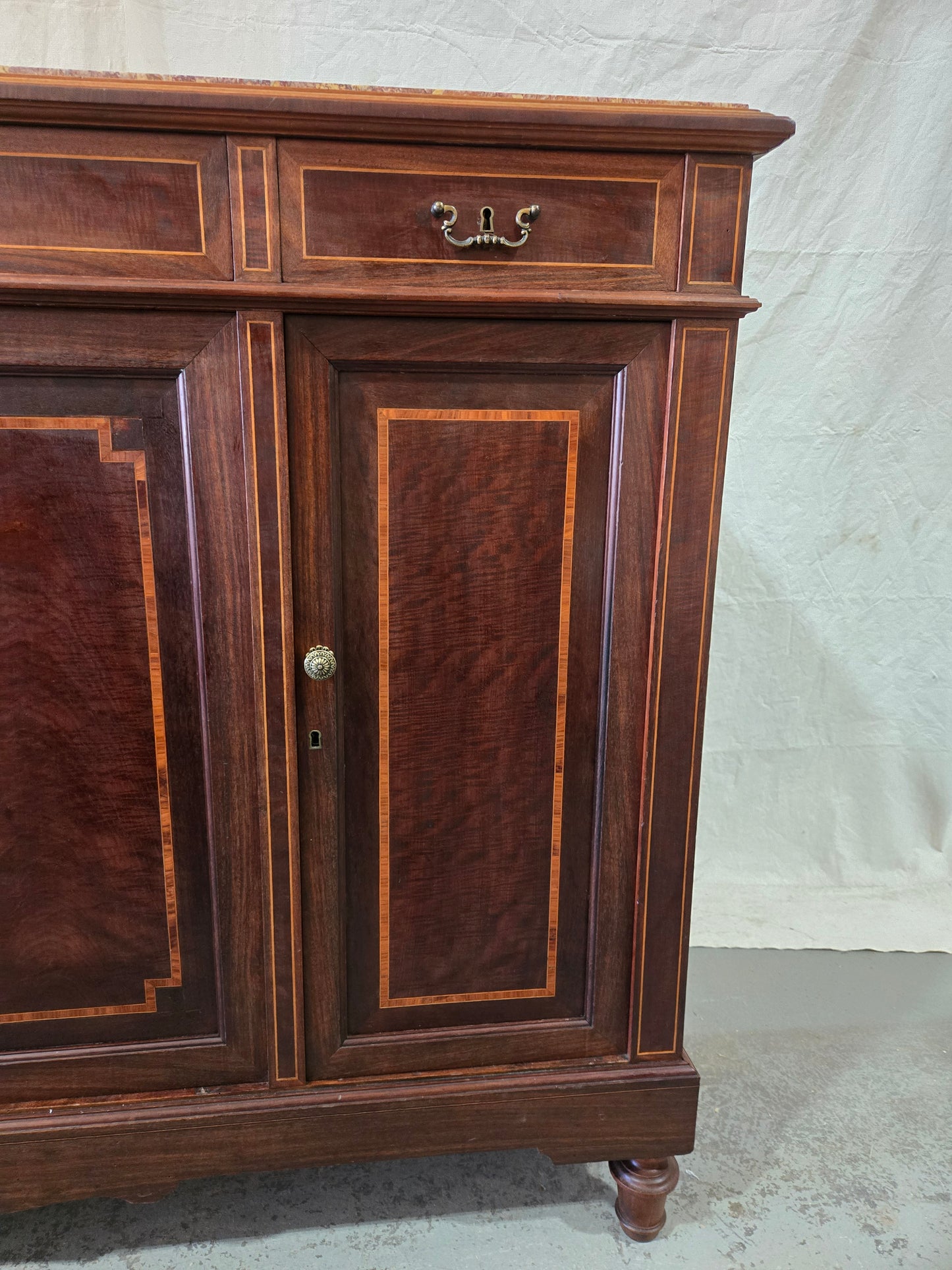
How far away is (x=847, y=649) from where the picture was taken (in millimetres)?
2092

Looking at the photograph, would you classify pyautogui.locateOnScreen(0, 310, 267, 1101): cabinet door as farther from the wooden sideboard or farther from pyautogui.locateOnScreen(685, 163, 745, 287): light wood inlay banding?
pyautogui.locateOnScreen(685, 163, 745, 287): light wood inlay banding

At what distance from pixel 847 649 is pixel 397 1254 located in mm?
1458

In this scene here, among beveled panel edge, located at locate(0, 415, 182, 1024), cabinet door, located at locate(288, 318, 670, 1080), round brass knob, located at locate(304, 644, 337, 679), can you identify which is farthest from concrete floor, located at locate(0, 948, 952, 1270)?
round brass knob, located at locate(304, 644, 337, 679)

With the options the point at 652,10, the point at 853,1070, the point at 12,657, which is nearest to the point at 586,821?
the point at 12,657

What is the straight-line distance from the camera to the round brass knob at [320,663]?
113cm

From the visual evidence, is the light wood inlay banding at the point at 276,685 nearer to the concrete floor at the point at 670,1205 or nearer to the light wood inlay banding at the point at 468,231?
the light wood inlay banding at the point at 468,231

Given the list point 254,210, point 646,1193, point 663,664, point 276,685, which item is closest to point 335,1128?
point 646,1193

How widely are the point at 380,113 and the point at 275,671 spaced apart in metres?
0.62

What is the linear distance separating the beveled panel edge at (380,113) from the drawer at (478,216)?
0.02 meters

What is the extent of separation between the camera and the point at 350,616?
115 cm

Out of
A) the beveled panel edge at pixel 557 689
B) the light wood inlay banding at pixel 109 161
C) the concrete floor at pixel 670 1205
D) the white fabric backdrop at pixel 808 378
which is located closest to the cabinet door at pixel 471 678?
the beveled panel edge at pixel 557 689

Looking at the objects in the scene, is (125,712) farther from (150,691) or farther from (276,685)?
(276,685)

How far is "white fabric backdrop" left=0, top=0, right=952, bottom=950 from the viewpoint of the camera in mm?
1699

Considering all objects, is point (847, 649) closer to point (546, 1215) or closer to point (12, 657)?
point (546, 1215)
